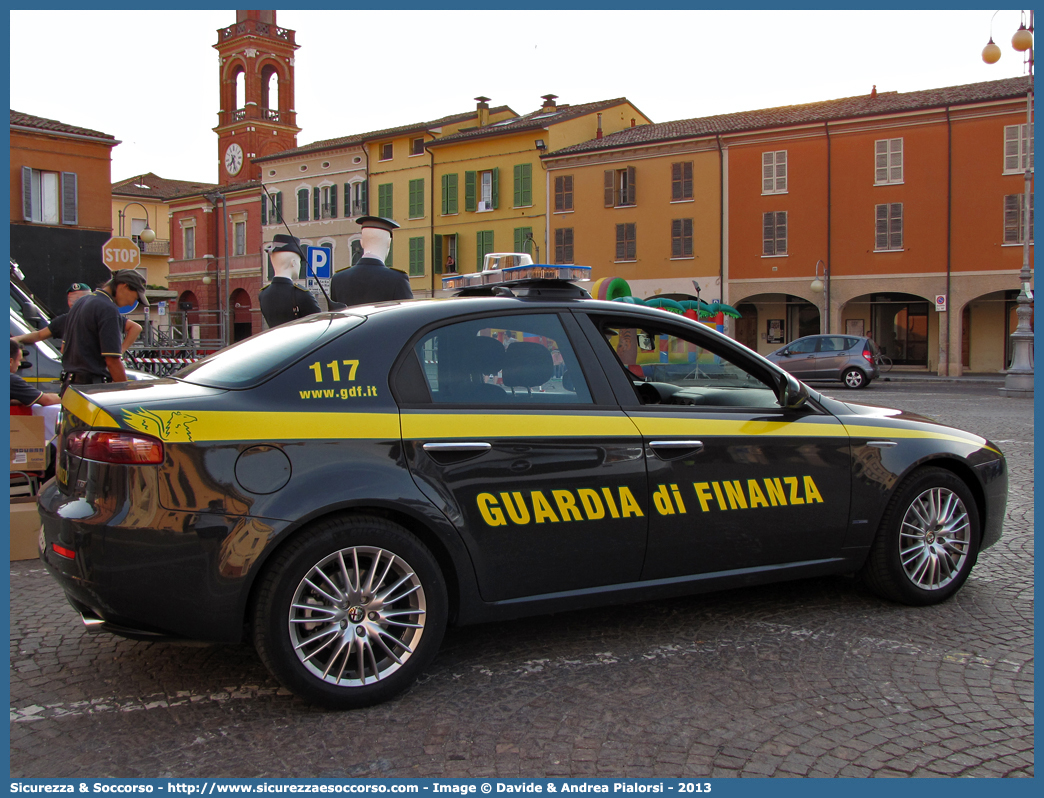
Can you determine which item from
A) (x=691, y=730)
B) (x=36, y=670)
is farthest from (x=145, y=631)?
(x=691, y=730)

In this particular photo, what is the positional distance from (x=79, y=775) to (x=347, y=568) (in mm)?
1003

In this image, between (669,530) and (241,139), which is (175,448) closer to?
(669,530)

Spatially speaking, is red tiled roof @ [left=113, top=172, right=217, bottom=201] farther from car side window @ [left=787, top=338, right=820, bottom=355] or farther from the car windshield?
the car windshield

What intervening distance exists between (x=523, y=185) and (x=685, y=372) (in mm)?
37517

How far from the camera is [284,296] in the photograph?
21.3ft

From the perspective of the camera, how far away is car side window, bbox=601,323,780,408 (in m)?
4.03

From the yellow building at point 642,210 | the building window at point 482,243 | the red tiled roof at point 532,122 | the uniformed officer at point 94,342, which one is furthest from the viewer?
the building window at point 482,243

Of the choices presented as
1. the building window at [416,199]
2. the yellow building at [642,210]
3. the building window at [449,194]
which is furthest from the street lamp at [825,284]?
the building window at [416,199]

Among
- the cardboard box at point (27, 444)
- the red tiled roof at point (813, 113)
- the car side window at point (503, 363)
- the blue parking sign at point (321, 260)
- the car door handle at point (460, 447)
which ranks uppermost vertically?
the red tiled roof at point (813, 113)

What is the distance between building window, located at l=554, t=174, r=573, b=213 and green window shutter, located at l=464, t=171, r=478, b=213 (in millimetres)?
4530

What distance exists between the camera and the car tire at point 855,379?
24.5 meters

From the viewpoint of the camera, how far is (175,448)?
2.97m

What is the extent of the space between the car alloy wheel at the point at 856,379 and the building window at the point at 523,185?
1985 centimetres

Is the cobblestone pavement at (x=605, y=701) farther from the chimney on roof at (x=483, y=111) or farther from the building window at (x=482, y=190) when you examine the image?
the chimney on roof at (x=483, y=111)
